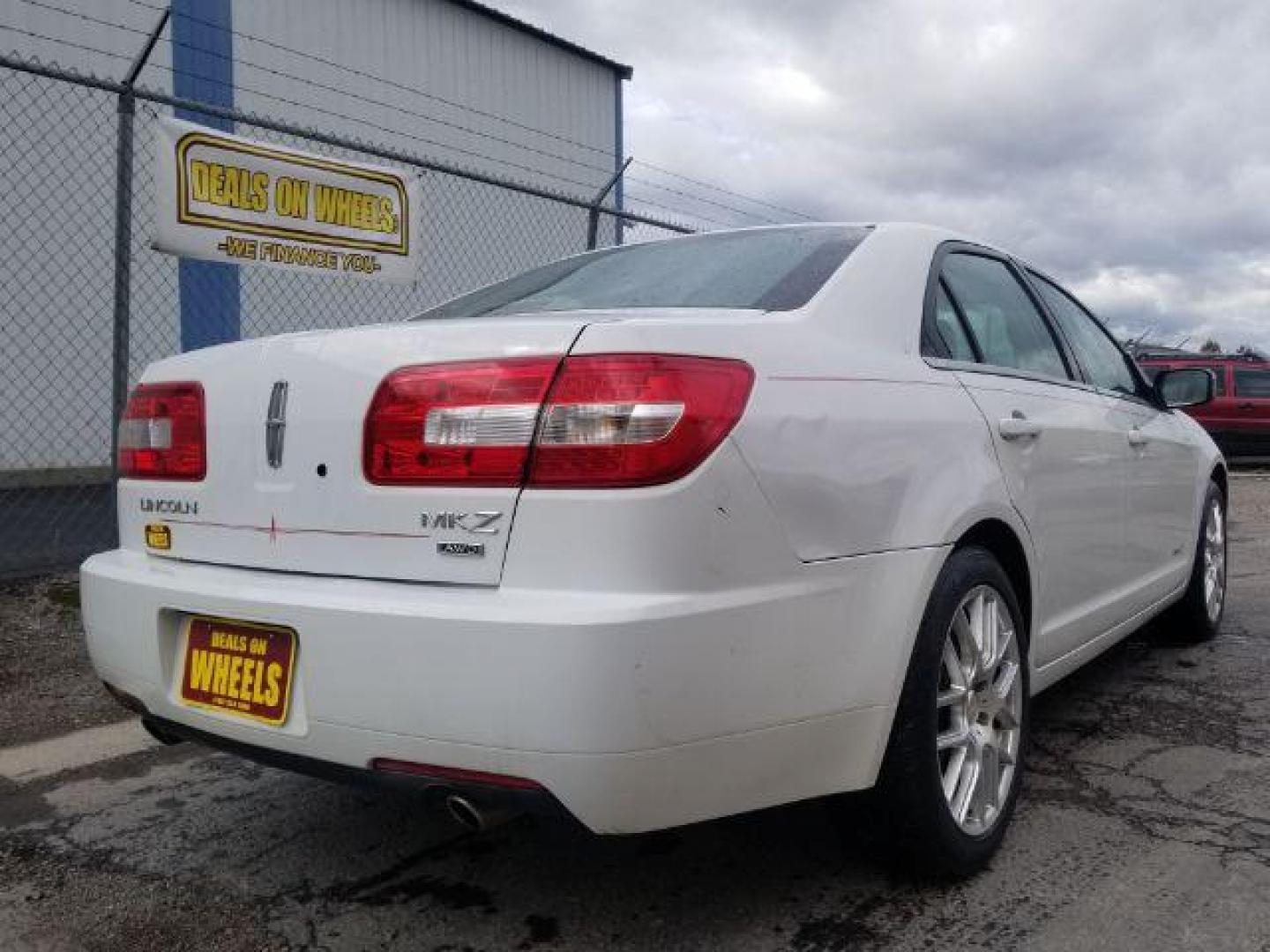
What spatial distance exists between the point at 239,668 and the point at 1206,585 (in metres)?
4.09

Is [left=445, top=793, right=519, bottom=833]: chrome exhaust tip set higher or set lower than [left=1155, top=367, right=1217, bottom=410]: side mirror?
lower

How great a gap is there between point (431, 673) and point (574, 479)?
409 mm

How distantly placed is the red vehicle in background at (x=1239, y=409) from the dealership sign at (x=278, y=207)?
1221cm

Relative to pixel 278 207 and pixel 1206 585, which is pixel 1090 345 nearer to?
pixel 1206 585

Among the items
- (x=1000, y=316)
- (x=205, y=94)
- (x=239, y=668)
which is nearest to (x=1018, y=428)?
(x=1000, y=316)

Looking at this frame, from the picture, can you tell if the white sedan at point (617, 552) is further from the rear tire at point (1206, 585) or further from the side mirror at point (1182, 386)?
the rear tire at point (1206, 585)

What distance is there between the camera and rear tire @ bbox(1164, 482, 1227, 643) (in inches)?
181

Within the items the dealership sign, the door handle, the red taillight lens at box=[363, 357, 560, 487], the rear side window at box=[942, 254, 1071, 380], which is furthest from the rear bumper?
the dealership sign

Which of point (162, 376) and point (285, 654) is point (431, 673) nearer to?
point (285, 654)

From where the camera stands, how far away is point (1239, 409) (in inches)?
595

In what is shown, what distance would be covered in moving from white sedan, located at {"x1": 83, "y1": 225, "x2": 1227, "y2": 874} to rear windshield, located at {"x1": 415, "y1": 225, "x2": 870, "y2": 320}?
18mm

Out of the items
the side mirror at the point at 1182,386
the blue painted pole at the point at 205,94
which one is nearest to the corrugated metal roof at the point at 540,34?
the blue painted pole at the point at 205,94

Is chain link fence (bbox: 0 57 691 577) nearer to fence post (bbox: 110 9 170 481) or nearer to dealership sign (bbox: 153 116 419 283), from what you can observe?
dealership sign (bbox: 153 116 419 283)

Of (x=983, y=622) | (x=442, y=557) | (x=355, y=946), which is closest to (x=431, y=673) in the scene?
(x=442, y=557)
